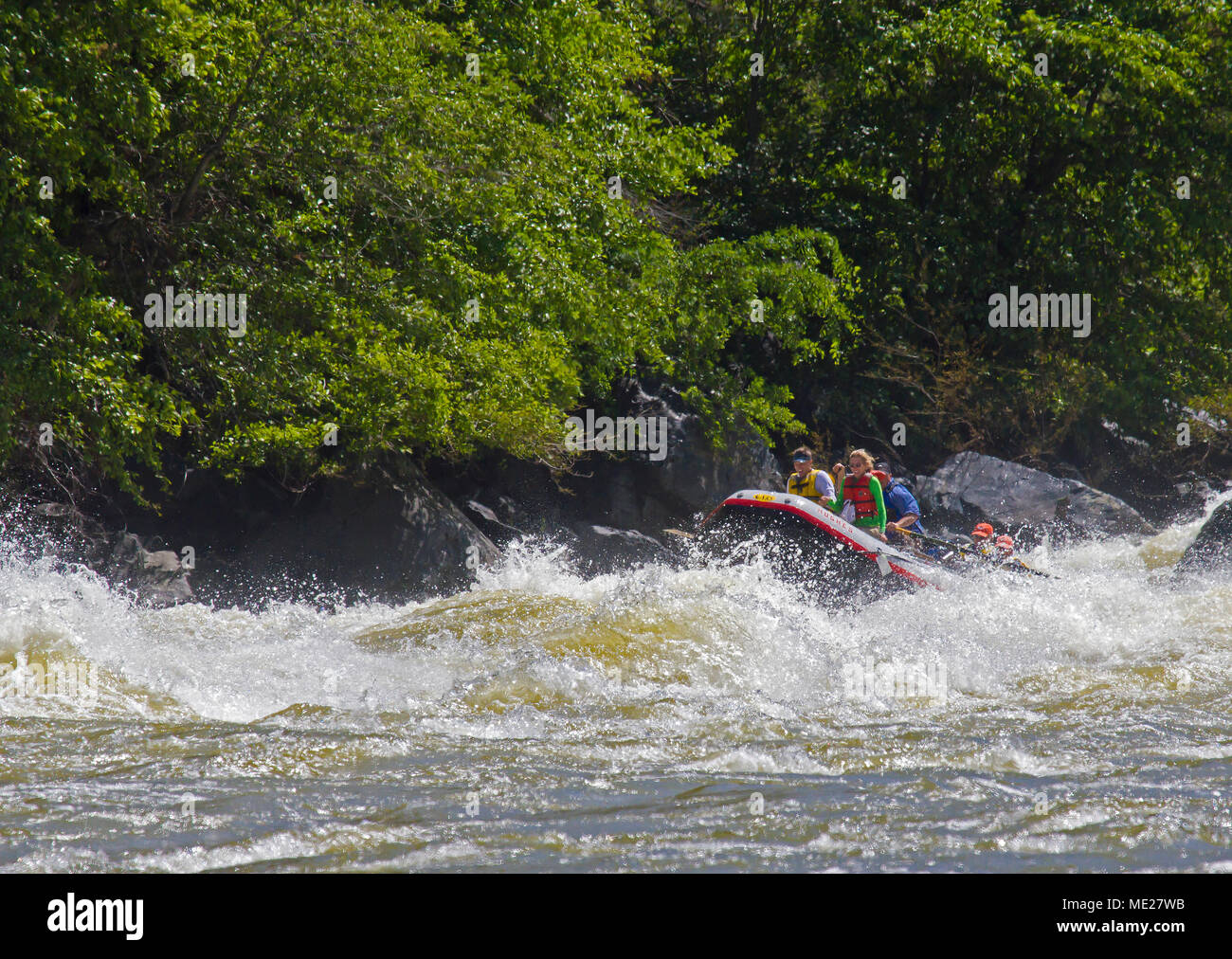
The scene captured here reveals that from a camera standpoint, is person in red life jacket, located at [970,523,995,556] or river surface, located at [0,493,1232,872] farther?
person in red life jacket, located at [970,523,995,556]

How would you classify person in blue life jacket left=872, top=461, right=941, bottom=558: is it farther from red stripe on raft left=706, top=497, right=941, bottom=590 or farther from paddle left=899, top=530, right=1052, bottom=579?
red stripe on raft left=706, top=497, right=941, bottom=590

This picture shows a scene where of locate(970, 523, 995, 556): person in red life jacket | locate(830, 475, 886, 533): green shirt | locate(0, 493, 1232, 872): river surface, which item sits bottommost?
locate(0, 493, 1232, 872): river surface

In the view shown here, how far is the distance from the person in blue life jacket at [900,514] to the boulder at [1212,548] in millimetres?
4590

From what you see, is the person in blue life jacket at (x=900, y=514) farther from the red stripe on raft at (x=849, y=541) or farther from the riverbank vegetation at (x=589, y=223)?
the riverbank vegetation at (x=589, y=223)

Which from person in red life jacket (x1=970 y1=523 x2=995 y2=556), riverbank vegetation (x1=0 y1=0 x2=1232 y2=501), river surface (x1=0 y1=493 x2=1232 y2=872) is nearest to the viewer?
river surface (x1=0 y1=493 x2=1232 y2=872)

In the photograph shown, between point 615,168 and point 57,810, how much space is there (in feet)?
43.4

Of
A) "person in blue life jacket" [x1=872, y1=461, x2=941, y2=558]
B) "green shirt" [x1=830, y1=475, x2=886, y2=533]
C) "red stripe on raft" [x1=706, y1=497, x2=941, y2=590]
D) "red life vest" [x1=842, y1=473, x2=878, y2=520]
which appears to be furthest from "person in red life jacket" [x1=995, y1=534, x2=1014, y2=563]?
"red stripe on raft" [x1=706, y1=497, x2=941, y2=590]

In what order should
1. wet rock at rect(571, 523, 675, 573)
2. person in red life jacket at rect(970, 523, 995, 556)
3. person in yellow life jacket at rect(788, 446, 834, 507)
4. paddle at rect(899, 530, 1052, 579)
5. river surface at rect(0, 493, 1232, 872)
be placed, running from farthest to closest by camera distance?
wet rock at rect(571, 523, 675, 573) < person in red life jacket at rect(970, 523, 995, 556) < person in yellow life jacket at rect(788, 446, 834, 507) < paddle at rect(899, 530, 1052, 579) < river surface at rect(0, 493, 1232, 872)

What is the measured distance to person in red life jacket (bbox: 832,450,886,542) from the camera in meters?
11.8

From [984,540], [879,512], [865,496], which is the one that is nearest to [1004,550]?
[984,540]

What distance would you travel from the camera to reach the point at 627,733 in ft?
19.6

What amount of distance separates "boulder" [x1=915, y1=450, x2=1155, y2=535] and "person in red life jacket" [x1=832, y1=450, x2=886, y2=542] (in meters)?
7.56

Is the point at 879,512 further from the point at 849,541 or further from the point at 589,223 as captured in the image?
the point at 589,223

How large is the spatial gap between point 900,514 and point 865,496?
1.48 meters
